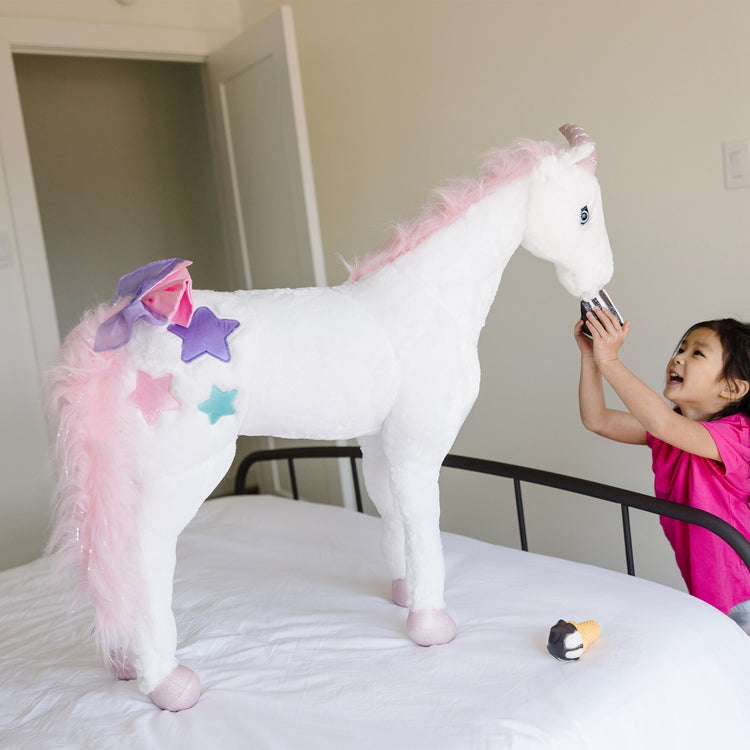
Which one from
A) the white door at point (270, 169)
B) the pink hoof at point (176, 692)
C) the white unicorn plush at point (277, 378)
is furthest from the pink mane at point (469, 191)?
the white door at point (270, 169)

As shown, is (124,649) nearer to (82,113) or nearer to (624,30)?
(624,30)

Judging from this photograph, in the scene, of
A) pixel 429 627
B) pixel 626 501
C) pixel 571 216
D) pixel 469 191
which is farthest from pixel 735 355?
pixel 429 627

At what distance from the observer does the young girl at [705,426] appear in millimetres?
1228

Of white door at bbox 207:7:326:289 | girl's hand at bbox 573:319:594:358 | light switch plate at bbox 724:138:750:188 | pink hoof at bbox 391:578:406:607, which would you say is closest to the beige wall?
light switch plate at bbox 724:138:750:188

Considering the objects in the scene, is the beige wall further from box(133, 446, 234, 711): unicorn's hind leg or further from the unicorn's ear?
box(133, 446, 234, 711): unicorn's hind leg

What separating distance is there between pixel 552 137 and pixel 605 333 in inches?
33.8

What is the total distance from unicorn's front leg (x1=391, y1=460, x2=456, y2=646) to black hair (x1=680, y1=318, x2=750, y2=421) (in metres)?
0.53

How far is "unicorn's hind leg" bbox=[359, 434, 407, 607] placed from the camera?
116 centimetres

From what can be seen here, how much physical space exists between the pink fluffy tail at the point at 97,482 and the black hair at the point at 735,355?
0.91m

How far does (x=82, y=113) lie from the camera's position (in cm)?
360

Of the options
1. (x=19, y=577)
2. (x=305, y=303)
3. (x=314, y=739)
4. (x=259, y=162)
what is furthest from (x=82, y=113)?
(x=314, y=739)

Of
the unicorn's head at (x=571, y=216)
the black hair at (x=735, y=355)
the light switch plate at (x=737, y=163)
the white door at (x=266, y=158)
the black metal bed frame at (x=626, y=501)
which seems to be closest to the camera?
the unicorn's head at (x=571, y=216)

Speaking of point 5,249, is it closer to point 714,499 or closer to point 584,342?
point 584,342

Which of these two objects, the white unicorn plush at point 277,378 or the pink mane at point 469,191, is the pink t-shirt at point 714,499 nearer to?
the white unicorn plush at point 277,378
